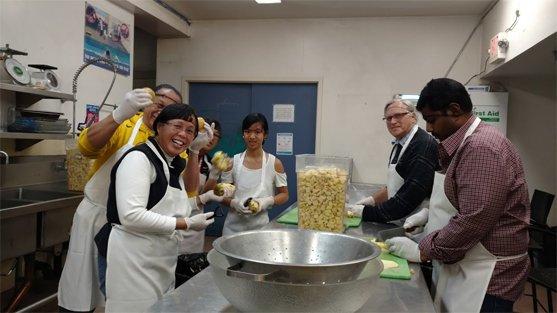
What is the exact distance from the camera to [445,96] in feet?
4.56

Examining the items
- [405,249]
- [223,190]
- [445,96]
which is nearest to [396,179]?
[405,249]

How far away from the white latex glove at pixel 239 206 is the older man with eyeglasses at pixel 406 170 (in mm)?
586

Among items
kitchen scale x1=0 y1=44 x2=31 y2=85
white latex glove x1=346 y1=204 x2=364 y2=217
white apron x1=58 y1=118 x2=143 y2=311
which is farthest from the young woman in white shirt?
kitchen scale x1=0 y1=44 x2=31 y2=85

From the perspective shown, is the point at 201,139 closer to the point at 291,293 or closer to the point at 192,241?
the point at 192,241

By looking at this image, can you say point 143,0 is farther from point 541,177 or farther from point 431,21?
point 541,177

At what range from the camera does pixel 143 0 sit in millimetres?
Answer: 3826

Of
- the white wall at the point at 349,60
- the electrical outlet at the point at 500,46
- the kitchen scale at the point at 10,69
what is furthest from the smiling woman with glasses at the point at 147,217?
the white wall at the point at 349,60

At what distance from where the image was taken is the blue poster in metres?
3.34

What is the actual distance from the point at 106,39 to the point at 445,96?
3.09m

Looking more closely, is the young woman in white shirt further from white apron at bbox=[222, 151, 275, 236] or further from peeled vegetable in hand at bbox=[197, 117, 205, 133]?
peeled vegetable in hand at bbox=[197, 117, 205, 133]

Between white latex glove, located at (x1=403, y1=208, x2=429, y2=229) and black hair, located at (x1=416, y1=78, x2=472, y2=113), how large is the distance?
22.7 inches

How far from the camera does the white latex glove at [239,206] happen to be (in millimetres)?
2323

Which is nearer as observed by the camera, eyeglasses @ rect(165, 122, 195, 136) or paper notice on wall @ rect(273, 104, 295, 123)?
eyeglasses @ rect(165, 122, 195, 136)

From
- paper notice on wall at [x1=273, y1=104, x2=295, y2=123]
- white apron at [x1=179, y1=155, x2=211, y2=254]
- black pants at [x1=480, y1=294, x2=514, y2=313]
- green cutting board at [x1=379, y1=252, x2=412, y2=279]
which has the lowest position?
white apron at [x1=179, y1=155, x2=211, y2=254]
